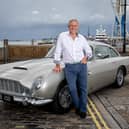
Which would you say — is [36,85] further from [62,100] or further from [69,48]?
[69,48]

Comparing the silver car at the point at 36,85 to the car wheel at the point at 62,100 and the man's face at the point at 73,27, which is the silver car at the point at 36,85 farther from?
the man's face at the point at 73,27

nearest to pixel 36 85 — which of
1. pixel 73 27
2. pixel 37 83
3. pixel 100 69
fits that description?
pixel 37 83

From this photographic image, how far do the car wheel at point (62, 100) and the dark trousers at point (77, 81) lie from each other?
263 millimetres

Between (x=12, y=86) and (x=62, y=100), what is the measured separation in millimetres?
1062

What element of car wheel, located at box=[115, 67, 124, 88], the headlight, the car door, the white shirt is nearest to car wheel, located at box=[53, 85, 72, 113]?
the headlight

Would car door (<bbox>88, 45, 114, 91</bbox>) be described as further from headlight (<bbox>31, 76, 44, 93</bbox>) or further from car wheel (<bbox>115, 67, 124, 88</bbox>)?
headlight (<bbox>31, 76, 44, 93</bbox>)

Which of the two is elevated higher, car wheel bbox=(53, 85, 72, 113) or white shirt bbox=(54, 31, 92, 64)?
white shirt bbox=(54, 31, 92, 64)

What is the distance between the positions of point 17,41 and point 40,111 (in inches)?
507

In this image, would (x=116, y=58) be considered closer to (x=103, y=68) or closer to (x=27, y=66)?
(x=103, y=68)

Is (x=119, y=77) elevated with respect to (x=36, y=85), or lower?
lower

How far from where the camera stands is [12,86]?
19.1 feet

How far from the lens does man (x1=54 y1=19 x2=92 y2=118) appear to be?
5.64m

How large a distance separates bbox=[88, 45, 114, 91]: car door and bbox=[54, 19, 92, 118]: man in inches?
42.9

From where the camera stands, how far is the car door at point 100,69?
276 inches
